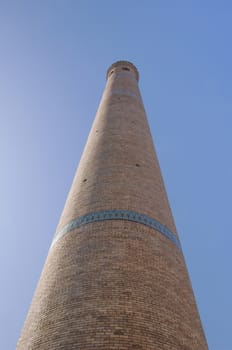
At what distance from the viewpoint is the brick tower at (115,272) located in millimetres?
4176

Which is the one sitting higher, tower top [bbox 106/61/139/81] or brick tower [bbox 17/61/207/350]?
tower top [bbox 106/61/139/81]

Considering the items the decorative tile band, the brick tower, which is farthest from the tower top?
the decorative tile band

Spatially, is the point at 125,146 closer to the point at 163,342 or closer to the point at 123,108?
the point at 123,108

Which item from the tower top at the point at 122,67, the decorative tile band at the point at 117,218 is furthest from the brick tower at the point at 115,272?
the tower top at the point at 122,67

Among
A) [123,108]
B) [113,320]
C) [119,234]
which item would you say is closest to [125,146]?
[123,108]

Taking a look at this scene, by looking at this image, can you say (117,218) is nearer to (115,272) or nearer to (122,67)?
(115,272)

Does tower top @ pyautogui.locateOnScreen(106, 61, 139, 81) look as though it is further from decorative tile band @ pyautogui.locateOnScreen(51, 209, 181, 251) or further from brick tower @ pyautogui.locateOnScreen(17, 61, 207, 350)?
decorative tile band @ pyautogui.locateOnScreen(51, 209, 181, 251)

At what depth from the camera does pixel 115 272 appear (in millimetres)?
4727

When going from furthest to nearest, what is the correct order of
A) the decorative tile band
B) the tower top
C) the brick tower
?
the tower top, the decorative tile band, the brick tower

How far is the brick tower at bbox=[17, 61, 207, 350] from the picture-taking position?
418 cm

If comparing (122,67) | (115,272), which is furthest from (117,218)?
(122,67)

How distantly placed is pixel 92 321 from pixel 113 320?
23 cm

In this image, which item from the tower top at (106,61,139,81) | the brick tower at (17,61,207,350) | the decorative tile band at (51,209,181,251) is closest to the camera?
the brick tower at (17,61,207,350)

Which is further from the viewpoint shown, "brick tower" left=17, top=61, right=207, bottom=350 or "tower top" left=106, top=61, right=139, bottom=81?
"tower top" left=106, top=61, right=139, bottom=81
